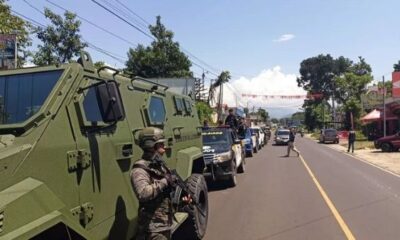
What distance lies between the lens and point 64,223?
4.16 meters

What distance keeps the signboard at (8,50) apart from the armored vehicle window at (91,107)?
8.62 meters

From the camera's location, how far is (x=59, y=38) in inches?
892

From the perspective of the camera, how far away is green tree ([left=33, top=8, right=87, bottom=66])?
22.2m

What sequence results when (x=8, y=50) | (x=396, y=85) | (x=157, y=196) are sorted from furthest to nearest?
1. (x=396, y=85)
2. (x=8, y=50)
3. (x=157, y=196)

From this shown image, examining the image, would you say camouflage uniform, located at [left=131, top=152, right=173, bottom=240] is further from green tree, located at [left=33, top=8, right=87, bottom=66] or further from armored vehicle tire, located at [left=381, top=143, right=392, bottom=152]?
armored vehicle tire, located at [left=381, top=143, right=392, bottom=152]

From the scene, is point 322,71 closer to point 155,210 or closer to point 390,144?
point 390,144

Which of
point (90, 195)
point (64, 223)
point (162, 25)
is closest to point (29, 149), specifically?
point (64, 223)

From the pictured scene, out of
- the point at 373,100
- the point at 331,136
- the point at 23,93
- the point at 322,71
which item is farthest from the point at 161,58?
→ the point at 322,71

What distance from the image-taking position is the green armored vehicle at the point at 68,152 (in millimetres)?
3822

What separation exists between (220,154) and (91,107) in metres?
10.4

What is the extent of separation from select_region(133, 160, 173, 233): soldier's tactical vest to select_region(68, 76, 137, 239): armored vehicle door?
36 centimetres

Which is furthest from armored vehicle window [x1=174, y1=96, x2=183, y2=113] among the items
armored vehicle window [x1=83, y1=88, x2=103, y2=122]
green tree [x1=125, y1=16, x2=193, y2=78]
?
green tree [x1=125, y1=16, x2=193, y2=78]

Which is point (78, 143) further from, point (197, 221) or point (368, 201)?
point (368, 201)

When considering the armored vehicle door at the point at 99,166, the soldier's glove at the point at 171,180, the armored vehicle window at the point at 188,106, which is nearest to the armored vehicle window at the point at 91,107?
the armored vehicle door at the point at 99,166
